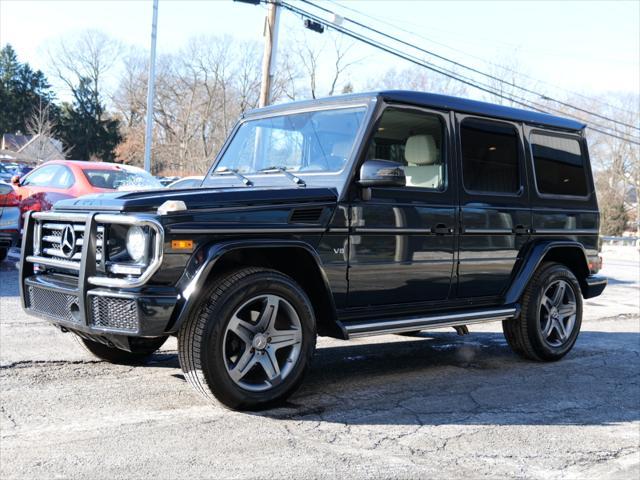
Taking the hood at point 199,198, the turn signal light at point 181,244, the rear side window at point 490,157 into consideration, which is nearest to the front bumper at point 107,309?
the turn signal light at point 181,244

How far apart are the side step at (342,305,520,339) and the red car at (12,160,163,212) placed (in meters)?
7.28

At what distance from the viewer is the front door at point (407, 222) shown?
485 cm

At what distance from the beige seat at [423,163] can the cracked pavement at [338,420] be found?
1.56 metres

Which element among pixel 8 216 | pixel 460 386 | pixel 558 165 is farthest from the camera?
pixel 8 216

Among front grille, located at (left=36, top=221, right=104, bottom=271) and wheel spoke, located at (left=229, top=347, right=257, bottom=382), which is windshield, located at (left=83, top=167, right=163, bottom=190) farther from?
wheel spoke, located at (left=229, top=347, right=257, bottom=382)

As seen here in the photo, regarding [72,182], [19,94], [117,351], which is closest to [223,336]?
[117,351]

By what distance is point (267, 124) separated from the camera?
18.9 ft

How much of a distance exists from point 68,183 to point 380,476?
956 cm

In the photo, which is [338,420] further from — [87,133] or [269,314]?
[87,133]

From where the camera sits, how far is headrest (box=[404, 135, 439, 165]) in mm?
5391

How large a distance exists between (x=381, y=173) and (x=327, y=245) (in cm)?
61

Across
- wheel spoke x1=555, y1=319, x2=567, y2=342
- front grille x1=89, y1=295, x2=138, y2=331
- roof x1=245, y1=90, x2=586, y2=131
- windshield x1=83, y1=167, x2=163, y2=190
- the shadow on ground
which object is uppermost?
roof x1=245, y1=90, x2=586, y2=131

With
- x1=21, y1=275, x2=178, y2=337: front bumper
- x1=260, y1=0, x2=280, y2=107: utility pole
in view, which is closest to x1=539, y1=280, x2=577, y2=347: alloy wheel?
x1=21, y1=275, x2=178, y2=337: front bumper

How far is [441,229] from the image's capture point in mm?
5352
